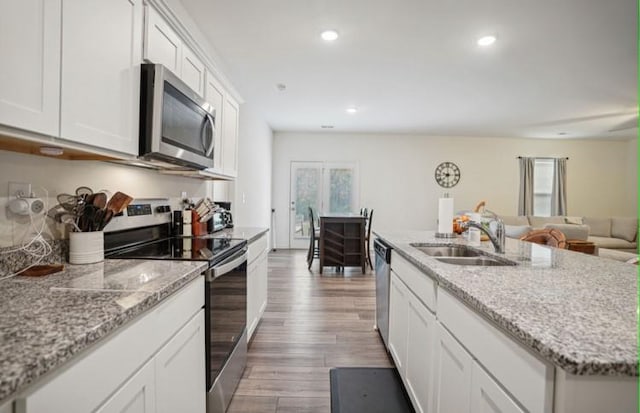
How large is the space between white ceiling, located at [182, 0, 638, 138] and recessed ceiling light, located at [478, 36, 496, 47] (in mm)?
49

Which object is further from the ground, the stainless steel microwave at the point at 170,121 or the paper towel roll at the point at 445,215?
the stainless steel microwave at the point at 170,121

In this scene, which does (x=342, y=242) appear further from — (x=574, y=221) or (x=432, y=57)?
(x=574, y=221)

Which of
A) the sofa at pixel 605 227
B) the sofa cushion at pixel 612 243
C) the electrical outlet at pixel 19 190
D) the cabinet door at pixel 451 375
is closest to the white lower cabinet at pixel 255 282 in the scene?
the electrical outlet at pixel 19 190

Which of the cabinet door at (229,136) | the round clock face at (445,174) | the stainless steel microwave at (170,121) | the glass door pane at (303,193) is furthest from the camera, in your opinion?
the round clock face at (445,174)

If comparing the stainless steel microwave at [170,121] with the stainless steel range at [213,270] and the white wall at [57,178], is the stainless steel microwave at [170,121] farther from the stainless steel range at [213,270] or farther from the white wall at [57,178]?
the stainless steel range at [213,270]

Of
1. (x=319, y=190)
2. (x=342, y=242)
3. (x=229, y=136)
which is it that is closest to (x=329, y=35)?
(x=229, y=136)

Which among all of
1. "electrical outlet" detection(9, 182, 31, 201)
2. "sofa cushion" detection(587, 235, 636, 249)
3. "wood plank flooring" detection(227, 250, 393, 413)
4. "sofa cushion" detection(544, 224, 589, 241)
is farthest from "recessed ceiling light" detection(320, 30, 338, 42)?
"sofa cushion" detection(587, 235, 636, 249)

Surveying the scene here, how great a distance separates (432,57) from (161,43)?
257 centimetres

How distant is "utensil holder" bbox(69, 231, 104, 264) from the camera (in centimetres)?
136

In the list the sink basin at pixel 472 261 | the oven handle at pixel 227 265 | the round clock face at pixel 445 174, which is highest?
the round clock face at pixel 445 174

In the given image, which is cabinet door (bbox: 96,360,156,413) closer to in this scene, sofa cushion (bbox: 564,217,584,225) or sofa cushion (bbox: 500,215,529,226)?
sofa cushion (bbox: 500,215,529,226)

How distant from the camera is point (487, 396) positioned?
922 mm

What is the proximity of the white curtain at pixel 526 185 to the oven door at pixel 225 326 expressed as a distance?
7050 millimetres

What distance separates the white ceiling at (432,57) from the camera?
242 cm
